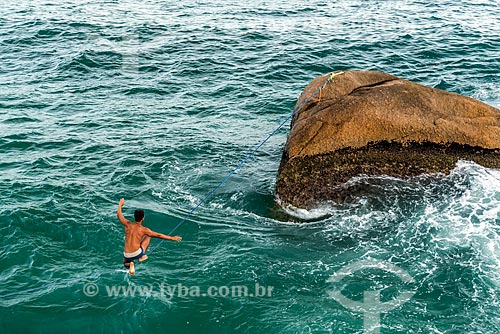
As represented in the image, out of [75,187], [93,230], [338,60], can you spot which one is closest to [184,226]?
[93,230]

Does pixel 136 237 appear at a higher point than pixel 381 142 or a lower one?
lower

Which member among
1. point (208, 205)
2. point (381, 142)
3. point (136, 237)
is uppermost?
point (381, 142)

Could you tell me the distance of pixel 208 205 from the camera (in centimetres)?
1492

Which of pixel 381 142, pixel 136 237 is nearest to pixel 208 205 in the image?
pixel 136 237

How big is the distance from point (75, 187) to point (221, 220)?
4578 millimetres

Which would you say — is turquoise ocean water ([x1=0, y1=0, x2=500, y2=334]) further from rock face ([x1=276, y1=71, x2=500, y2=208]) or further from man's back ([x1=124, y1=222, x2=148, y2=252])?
man's back ([x1=124, y1=222, x2=148, y2=252])

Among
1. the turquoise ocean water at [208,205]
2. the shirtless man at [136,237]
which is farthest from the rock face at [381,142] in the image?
Answer: the shirtless man at [136,237]

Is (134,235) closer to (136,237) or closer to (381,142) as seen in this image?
(136,237)

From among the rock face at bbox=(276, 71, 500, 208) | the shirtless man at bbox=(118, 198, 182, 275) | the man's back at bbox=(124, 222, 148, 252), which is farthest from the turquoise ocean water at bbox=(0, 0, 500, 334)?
the man's back at bbox=(124, 222, 148, 252)

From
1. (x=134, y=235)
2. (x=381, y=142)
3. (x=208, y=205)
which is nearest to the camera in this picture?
(x=134, y=235)

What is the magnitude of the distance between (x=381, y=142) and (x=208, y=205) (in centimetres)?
501

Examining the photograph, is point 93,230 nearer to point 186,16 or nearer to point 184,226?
point 184,226

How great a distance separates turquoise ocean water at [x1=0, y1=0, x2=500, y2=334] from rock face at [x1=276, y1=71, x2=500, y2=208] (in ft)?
1.47

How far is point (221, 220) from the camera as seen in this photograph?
14.2 m
